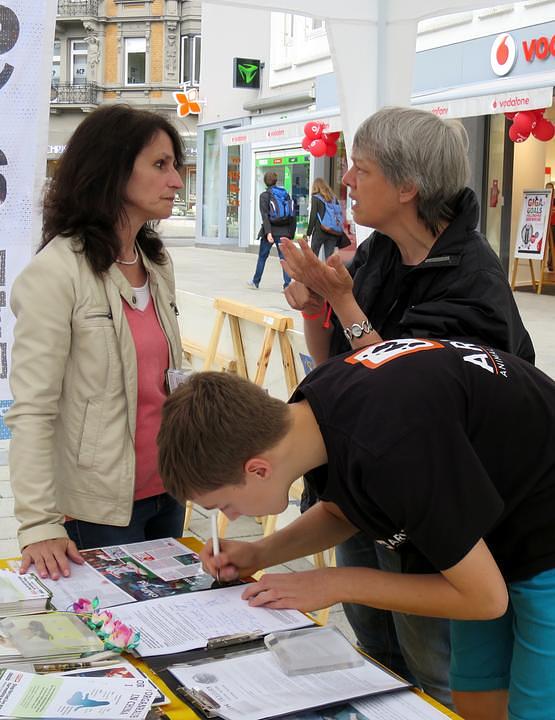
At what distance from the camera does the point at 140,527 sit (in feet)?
6.95

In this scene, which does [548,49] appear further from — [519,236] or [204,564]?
[204,564]

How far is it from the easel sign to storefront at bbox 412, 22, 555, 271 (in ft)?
2.85

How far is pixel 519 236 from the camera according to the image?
11.1 metres

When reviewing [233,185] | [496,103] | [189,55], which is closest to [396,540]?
[496,103]

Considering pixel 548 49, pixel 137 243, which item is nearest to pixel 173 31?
pixel 548 49

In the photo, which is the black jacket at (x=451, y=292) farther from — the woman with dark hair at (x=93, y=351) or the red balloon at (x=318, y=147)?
the red balloon at (x=318, y=147)

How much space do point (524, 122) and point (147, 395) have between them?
8619 mm

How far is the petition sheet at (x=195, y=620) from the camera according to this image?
58.6 inches

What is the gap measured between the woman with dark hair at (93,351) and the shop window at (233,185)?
1761 cm

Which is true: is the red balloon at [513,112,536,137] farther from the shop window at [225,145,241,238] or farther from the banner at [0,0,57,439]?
the shop window at [225,145,241,238]

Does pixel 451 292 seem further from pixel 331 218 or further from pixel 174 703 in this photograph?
pixel 331 218

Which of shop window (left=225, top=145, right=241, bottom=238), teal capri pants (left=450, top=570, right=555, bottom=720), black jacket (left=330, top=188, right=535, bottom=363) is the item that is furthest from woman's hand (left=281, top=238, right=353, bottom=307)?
shop window (left=225, top=145, right=241, bottom=238)

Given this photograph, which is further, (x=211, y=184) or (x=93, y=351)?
(x=211, y=184)

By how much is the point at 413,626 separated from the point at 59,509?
0.81 meters
